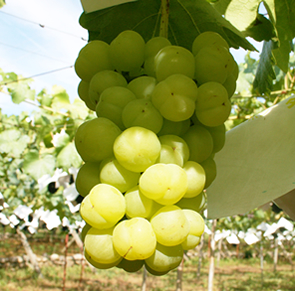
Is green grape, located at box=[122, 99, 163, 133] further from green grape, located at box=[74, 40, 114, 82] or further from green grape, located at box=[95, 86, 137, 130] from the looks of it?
green grape, located at box=[74, 40, 114, 82]

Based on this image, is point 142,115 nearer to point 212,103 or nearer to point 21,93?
point 212,103

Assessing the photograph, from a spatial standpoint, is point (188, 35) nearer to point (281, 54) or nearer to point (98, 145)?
point (281, 54)

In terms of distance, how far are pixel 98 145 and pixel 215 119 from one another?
0.23 metres

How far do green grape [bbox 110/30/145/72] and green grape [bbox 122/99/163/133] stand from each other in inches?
4.7

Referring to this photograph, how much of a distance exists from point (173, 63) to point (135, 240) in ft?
1.05

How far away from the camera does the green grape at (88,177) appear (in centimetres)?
61

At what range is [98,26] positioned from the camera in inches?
32.8

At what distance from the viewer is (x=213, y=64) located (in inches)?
24.2

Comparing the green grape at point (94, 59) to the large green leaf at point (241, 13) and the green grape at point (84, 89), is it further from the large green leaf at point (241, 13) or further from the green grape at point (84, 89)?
the large green leaf at point (241, 13)

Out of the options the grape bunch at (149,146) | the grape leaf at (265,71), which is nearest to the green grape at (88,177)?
the grape bunch at (149,146)

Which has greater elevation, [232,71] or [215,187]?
[232,71]

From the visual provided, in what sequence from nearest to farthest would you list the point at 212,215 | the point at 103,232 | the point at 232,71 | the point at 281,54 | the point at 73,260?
the point at 103,232
the point at 232,71
the point at 212,215
the point at 281,54
the point at 73,260

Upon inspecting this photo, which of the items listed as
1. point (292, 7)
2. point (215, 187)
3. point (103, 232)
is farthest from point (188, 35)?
point (103, 232)

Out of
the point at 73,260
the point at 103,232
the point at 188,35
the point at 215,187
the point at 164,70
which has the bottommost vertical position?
the point at 73,260
